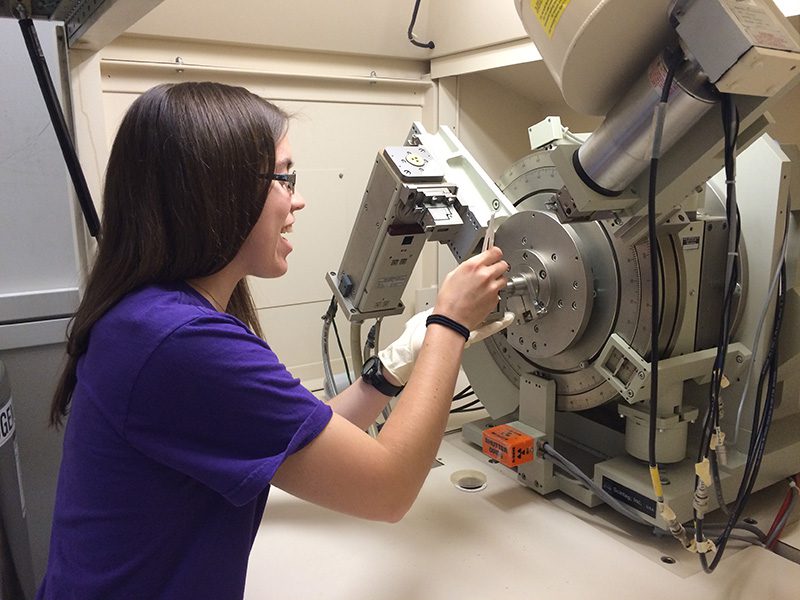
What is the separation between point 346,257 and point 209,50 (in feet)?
2.72

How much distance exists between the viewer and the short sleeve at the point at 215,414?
29.1 inches

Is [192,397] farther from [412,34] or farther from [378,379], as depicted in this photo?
[412,34]

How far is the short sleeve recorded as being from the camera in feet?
2.43

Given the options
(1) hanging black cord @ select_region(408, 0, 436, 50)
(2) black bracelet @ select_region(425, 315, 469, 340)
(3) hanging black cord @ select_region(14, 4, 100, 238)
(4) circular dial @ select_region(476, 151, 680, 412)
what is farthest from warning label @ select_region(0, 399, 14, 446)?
(1) hanging black cord @ select_region(408, 0, 436, 50)

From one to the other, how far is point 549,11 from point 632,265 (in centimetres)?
57

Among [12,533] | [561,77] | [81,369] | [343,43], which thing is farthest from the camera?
[343,43]

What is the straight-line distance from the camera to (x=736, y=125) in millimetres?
894

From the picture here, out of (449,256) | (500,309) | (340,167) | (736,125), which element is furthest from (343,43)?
(736,125)

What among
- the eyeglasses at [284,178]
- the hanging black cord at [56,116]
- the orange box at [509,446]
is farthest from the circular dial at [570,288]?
the hanging black cord at [56,116]

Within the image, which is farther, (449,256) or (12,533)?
(449,256)

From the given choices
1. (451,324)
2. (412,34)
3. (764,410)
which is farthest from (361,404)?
(412,34)

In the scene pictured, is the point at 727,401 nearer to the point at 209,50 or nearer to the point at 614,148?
the point at 614,148

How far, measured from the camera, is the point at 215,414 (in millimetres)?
744

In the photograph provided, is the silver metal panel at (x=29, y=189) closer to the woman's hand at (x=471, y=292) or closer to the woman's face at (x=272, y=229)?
the woman's face at (x=272, y=229)
